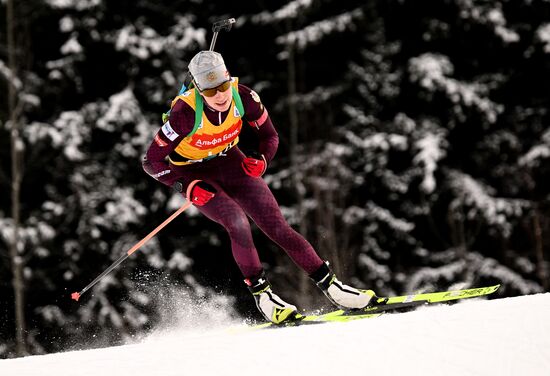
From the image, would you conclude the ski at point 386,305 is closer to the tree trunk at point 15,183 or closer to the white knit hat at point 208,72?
the white knit hat at point 208,72

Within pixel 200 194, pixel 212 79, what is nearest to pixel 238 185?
pixel 200 194

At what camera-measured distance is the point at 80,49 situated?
13.4 metres

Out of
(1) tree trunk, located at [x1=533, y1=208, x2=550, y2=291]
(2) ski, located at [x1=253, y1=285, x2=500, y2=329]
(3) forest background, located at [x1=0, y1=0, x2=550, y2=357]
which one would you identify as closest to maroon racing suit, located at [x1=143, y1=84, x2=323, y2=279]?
(2) ski, located at [x1=253, y1=285, x2=500, y2=329]

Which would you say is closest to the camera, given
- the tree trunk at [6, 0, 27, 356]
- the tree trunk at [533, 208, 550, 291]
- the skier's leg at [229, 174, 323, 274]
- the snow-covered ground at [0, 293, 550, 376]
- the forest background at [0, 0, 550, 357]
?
the snow-covered ground at [0, 293, 550, 376]

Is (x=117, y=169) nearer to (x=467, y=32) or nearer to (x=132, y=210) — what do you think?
(x=132, y=210)

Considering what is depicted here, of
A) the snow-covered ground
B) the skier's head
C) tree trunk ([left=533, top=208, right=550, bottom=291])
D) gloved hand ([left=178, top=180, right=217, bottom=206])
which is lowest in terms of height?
tree trunk ([left=533, top=208, right=550, bottom=291])

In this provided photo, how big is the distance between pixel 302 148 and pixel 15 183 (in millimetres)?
4859

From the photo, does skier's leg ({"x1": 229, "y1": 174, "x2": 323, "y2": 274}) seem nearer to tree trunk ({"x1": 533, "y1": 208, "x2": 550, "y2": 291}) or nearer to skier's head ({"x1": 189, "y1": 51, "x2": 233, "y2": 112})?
skier's head ({"x1": 189, "y1": 51, "x2": 233, "y2": 112})

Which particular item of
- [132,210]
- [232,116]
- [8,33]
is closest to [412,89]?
[132,210]

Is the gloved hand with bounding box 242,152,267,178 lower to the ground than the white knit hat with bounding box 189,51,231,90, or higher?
lower

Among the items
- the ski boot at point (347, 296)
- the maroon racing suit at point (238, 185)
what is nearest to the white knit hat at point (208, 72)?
the maroon racing suit at point (238, 185)

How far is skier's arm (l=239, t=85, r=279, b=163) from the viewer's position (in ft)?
16.0

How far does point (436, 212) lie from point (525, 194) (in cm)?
158

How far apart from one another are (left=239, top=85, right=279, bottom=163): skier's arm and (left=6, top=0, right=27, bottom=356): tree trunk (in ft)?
26.2
